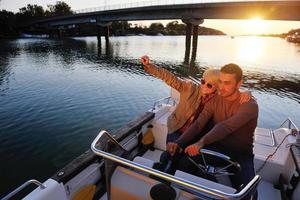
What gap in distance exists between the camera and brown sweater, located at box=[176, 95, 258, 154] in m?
3.07

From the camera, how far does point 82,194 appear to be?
347cm

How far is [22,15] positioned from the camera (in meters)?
105

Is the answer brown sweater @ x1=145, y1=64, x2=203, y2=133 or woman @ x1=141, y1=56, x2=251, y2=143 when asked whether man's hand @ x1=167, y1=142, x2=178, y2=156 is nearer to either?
woman @ x1=141, y1=56, x2=251, y2=143

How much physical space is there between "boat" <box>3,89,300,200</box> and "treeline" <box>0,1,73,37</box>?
85190 mm

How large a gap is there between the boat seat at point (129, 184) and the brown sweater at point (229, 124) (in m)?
0.99

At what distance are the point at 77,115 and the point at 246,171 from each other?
10406mm

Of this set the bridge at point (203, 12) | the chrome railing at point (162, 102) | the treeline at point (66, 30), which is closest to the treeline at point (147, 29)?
the treeline at point (66, 30)

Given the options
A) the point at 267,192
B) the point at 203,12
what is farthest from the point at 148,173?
the point at 203,12

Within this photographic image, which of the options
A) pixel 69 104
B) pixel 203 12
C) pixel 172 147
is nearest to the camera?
pixel 172 147

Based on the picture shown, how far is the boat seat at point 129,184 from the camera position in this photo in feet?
8.69

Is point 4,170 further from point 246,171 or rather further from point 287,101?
point 287,101

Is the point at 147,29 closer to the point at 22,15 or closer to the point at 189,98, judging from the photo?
the point at 22,15

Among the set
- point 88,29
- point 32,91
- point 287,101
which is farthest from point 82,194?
point 88,29

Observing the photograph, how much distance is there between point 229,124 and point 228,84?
1.91 ft
